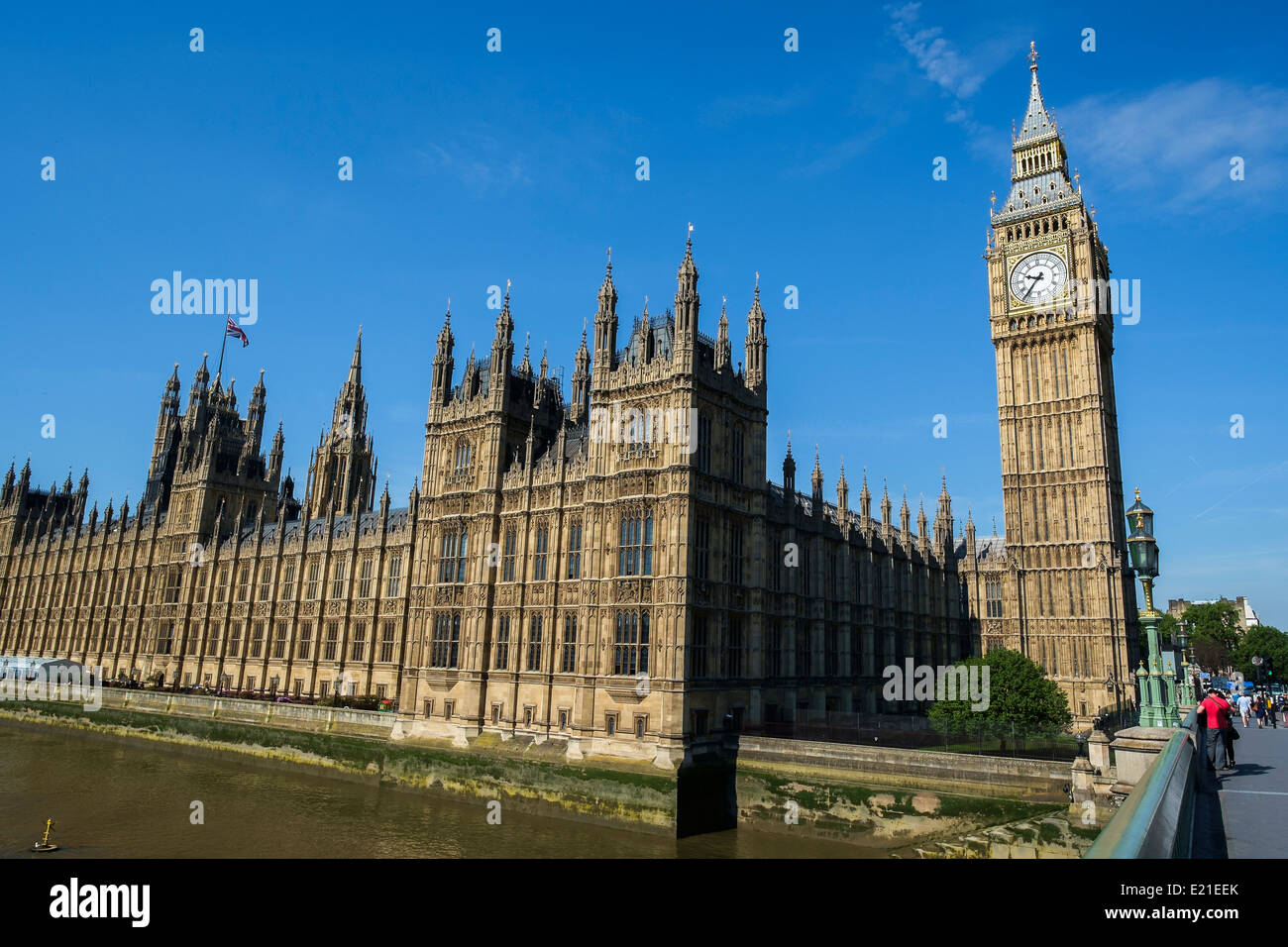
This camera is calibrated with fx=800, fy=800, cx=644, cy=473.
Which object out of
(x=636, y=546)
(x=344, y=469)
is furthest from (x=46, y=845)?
(x=344, y=469)

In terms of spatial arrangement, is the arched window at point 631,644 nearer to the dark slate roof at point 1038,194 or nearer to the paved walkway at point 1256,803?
the paved walkway at point 1256,803

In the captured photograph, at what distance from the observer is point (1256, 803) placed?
1645 centimetres

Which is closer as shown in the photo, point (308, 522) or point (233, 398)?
point (308, 522)

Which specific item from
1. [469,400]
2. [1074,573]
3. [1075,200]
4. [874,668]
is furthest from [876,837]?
[1075,200]

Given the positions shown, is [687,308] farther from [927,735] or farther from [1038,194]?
[1038,194]

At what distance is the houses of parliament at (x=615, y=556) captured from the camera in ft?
138

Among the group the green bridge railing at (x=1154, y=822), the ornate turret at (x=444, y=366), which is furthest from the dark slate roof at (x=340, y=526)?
the green bridge railing at (x=1154, y=822)

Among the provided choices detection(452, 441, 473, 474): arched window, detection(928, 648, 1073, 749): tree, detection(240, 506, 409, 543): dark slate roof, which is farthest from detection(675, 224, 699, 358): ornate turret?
detection(240, 506, 409, 543): dark slate roof

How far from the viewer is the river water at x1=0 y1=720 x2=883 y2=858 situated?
3491 centimetres

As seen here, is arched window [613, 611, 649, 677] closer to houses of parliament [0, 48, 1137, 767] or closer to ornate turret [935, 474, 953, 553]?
houses of parliament [0, 48, 1137, 767]

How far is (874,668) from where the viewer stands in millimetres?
61344

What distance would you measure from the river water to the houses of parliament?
15.9ft
